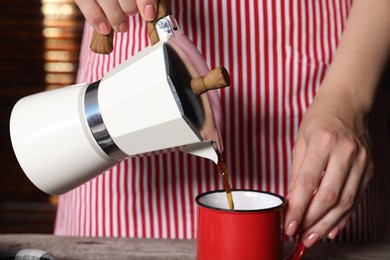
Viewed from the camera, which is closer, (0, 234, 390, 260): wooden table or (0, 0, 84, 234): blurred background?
(0, 234, 390, 260): wooden table

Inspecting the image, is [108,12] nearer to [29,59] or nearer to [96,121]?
[96,121]

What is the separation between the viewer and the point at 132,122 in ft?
2.10

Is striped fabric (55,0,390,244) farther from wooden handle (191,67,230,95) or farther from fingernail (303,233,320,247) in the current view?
wooden handle (191,67,230,95)

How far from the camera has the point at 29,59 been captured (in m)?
2.87

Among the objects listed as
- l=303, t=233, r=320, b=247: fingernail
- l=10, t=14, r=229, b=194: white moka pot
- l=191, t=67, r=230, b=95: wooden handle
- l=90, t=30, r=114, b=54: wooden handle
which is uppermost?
l=90, t=30, r=114, b=54: wooden handle

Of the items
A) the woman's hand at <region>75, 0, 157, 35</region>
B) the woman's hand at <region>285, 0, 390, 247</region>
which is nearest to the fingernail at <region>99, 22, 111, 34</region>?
the woman's hand at <region>75, 0, 157, 35</region>

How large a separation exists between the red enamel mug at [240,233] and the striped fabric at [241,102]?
1.08ft

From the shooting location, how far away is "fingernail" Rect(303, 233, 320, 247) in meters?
0.73

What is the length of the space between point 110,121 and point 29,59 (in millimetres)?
2330

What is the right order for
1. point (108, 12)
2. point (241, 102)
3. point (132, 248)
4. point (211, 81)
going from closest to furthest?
point (211, 81)
point (108, 12)
point (132, 248)
point (241, 102)

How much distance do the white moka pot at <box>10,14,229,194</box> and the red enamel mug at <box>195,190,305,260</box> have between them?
6 cm

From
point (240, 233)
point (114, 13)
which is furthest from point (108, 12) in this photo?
point (240, 233)

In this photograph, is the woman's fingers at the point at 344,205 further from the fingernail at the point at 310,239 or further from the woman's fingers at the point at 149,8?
the woman's fingers at the point at 149,8

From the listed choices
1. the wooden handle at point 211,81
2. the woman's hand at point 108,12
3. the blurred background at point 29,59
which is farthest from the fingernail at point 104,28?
the blurred background at point 29,59
